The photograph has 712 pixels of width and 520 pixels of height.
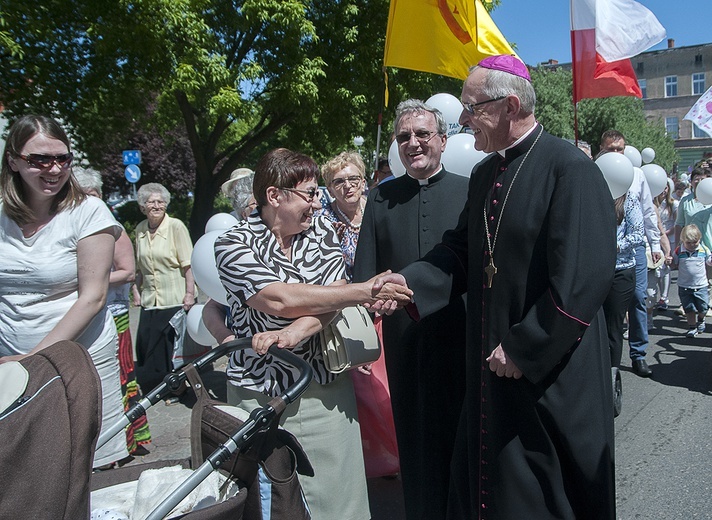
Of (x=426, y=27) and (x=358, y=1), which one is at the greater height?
(x=358, y=1)

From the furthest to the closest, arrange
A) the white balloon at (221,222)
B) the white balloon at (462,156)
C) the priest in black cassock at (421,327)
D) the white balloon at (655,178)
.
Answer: the white balloon at (655,178)
the white balloon at (221,222)
the white balloon at (462,156)
the priest in black cassock at (421,327)

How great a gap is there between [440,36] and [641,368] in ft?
11.5

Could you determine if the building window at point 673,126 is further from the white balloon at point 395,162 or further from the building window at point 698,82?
the white balloon at point 395,162

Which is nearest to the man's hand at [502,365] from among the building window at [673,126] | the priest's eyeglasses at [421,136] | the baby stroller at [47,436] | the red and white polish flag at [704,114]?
the priest's eyeglasses at [421,136]

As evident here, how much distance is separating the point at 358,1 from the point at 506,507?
14.3 m

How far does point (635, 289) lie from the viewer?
5770 mm

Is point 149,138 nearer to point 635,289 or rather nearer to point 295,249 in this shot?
point 635,289

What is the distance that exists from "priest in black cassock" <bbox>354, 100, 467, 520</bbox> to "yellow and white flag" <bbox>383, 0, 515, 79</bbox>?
217 centimetres

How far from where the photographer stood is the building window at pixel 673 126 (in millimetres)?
61875

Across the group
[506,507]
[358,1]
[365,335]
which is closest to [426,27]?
[365,335]

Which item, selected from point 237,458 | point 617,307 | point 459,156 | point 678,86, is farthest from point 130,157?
point 678,86

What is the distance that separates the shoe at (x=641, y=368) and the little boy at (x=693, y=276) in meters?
1.81

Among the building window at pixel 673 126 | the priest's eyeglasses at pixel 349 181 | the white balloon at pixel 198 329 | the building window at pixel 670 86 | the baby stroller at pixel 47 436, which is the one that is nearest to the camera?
the baby stroller at pixel 47 436

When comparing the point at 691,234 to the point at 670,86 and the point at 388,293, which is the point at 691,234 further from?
the point at 670,86
